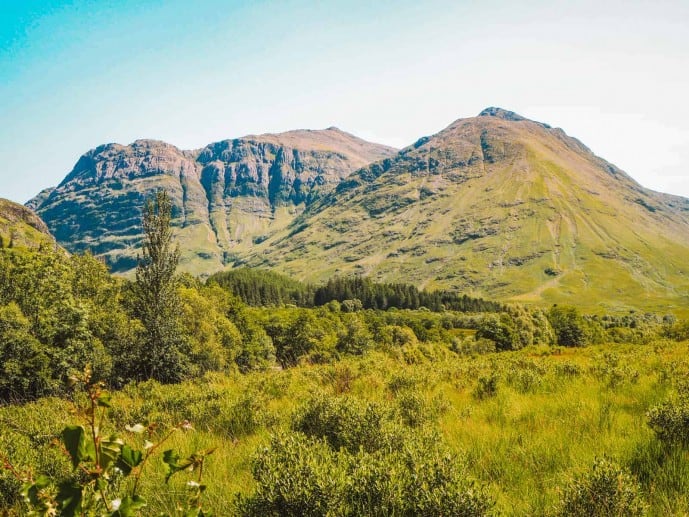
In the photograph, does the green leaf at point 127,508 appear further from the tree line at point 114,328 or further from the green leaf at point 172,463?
the tree line at point 114,328

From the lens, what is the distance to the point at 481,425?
24.9 feet

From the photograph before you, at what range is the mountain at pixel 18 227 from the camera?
124613 millimetres

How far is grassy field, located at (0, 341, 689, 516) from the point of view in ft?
16.6

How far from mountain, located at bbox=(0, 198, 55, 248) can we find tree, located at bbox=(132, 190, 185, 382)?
103m

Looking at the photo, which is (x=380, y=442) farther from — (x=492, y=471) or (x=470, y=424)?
(x=470, y=424)

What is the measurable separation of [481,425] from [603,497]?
3802 mm

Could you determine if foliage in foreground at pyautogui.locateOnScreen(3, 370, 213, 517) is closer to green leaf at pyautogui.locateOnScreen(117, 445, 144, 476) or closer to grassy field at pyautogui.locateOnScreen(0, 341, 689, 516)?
green leaf at pyautogui.locateOnScreen(117, 445, 144, 476)

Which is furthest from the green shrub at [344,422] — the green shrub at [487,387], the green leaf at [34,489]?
the green shrub at [487,387]

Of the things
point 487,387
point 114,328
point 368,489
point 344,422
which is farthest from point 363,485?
point 114,328

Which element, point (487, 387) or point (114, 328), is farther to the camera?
point (114, 328)

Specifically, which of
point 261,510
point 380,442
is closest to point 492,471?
point 380,442

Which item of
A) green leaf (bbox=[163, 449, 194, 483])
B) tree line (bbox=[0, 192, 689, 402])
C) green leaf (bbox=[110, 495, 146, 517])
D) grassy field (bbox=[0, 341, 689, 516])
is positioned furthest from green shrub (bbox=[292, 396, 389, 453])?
tree line (bbox=[0, 192, 689, 402])

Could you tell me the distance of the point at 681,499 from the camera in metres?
4.37

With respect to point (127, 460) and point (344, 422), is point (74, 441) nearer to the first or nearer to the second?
point (127, 460)
